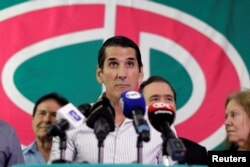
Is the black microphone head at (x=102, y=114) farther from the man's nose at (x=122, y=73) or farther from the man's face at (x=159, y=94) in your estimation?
the man's face at (x=159, y=94)

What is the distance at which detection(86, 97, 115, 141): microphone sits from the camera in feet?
6.50

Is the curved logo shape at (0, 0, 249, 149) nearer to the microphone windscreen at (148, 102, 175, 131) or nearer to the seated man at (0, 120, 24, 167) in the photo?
the seated man at (0, 120, 24, 167)

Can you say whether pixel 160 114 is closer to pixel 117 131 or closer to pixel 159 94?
pixel 117 131

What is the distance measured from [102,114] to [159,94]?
4.23ft

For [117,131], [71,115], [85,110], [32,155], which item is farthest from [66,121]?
[32,155]

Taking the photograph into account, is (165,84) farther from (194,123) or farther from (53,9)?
(53,9)

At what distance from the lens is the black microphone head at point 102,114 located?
2025 mm

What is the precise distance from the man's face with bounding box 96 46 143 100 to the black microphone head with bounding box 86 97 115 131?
1.51 feet

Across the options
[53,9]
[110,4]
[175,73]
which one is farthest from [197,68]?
[53,9]

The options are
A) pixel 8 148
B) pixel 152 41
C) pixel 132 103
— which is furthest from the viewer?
pixel 152 41

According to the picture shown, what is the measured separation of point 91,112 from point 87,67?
1.90 m

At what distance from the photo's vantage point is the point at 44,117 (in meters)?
3.60
